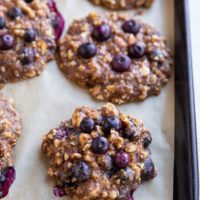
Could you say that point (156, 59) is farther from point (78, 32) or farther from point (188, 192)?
point (188, 192)

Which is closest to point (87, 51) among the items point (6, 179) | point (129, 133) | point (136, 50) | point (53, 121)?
point (136, 50)

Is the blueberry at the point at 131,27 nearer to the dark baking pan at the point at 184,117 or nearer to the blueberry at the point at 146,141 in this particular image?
the dark baking pan at the point at 184,117

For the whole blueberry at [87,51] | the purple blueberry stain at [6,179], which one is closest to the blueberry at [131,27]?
the whole blueberry at [87,51]

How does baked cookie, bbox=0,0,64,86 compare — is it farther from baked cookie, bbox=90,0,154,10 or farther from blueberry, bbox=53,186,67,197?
blueberry, bbox=53,186,67,197

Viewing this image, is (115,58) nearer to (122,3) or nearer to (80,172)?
(122,3)


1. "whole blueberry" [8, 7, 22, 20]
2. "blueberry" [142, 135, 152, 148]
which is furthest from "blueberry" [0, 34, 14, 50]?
"blueberry" [142, 135, 152, 148]
